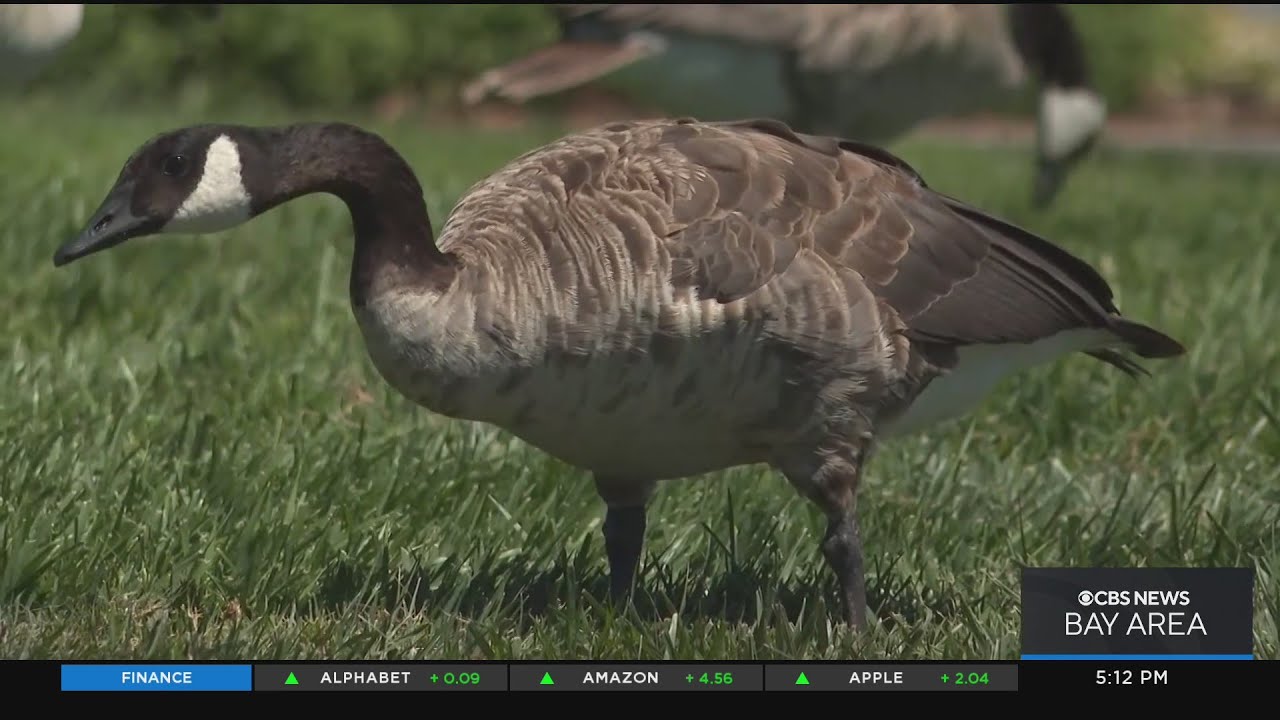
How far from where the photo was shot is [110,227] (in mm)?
3844

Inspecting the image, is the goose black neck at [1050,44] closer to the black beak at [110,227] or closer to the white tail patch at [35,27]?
the white tail patch at [35,27]

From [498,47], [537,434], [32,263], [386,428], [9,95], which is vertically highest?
[498,47]

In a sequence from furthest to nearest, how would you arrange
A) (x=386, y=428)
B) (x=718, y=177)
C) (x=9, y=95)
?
(x=9, y=95) → (x=386, y=428) → (x=718, y=177)

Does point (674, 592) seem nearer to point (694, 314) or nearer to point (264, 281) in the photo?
point (694, 314)

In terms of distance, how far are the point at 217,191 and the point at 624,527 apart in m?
1.29

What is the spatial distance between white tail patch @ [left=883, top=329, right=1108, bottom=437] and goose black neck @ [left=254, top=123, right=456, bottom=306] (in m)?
1.19

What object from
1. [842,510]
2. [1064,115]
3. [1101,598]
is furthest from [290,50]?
[1101,598]

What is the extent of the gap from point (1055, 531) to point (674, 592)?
1166mm

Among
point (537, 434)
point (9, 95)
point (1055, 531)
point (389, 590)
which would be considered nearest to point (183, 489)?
point (389, 590)

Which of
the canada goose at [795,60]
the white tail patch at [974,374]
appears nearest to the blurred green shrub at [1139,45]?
the canada goose at [795,60]

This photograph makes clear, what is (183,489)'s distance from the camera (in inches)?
187

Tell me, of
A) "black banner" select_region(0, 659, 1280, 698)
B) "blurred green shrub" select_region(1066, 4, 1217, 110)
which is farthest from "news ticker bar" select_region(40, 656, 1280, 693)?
"blurred green shrub" select_region(1066, 4, 1217, 110)

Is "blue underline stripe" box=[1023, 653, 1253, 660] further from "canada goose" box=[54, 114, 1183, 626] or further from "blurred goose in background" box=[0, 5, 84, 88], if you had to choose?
"blurred goose in background" box=[0, 5, 84, 88]

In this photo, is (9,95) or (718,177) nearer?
(718,177)
